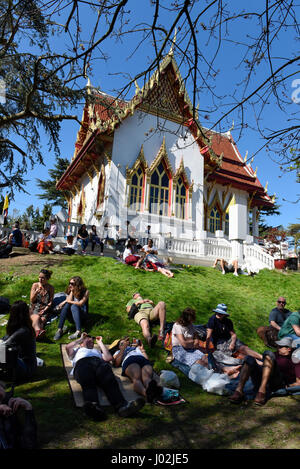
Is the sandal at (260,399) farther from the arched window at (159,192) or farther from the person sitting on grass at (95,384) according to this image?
the arched window at (159,192)

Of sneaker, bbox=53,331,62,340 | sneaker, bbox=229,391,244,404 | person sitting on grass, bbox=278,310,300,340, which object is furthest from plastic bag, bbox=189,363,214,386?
sneaker, bbox=53,331,62,340

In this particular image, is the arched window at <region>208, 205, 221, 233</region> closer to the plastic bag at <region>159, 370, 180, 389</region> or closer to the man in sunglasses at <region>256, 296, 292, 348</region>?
the man in sunglasses at <region>256, 296, 292, 348</region>

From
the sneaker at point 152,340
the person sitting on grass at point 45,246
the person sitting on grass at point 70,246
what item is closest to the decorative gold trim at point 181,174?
the person sitting on grass at point 70,246

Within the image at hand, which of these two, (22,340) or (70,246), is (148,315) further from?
(70,246)

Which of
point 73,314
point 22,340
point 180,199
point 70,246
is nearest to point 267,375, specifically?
point 22,340

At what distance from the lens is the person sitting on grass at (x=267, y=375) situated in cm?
428

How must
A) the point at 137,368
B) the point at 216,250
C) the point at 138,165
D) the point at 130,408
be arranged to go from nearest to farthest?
the point at 130,408
the point at 137,368
the point at 216,250
the point at 138,165

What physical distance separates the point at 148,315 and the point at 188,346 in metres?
1.27

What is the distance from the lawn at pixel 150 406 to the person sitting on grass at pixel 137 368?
18 cm

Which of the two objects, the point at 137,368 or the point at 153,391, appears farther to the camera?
the point at 137,368

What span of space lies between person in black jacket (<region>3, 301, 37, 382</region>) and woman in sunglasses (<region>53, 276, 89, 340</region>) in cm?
155

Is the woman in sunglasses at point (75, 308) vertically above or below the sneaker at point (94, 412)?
above

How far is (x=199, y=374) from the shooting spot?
15.8 feet

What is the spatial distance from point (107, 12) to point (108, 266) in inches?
322
